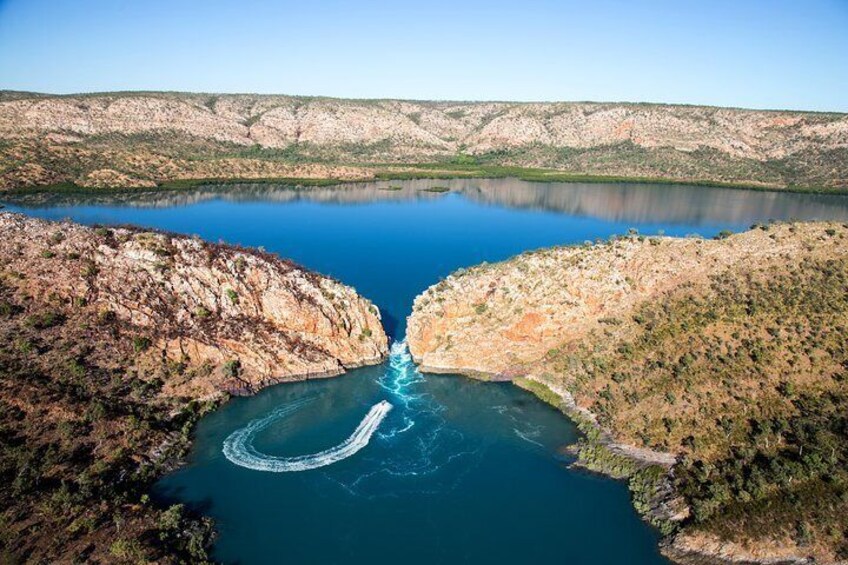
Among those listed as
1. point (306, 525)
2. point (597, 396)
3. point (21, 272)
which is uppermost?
point (21, 272)

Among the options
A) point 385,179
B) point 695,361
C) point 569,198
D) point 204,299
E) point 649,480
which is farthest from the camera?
point 385,179

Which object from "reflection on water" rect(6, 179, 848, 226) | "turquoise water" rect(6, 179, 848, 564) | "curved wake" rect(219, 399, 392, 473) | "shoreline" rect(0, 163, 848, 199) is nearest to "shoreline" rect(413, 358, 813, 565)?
"turquoise water" rect(6, 179, 848, 564)

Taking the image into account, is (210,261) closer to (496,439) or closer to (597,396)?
(496,439)

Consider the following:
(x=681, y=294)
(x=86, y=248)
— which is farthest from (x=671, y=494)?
(x=86, y=248)

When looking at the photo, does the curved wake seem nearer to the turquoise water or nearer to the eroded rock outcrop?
the turquoise water

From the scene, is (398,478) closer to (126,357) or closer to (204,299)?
(126,357)

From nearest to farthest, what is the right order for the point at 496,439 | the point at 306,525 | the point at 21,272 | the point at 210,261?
the point at 306,525 < the point at 496,439 < the point at 21,272 < the point at 210,261

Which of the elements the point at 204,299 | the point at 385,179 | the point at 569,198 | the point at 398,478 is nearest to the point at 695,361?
the point at 398,478
